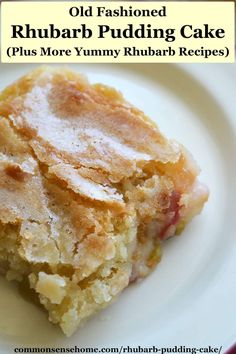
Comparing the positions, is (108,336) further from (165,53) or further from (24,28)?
(24,28)

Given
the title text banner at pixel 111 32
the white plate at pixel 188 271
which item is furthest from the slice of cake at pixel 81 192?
the title text banner at pixel 111 32

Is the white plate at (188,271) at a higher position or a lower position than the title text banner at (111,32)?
lower

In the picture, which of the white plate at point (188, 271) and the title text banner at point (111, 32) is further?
the title text banner at point (111, 32)

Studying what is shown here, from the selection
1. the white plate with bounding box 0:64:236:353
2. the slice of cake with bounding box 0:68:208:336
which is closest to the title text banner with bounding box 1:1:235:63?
the white plate with bounding box 0:64:236:353

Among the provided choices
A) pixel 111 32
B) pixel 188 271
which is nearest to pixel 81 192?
pixel 188 271

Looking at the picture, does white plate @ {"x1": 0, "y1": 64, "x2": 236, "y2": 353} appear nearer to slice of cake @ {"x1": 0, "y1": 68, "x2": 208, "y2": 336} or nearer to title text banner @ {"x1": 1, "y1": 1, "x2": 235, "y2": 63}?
slice of cake @ {"x1": 0, "y1": 68, "x2": 208, "y2": 336}

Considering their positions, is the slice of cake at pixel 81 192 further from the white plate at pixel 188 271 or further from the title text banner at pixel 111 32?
the title text banner at pixel 111 32
